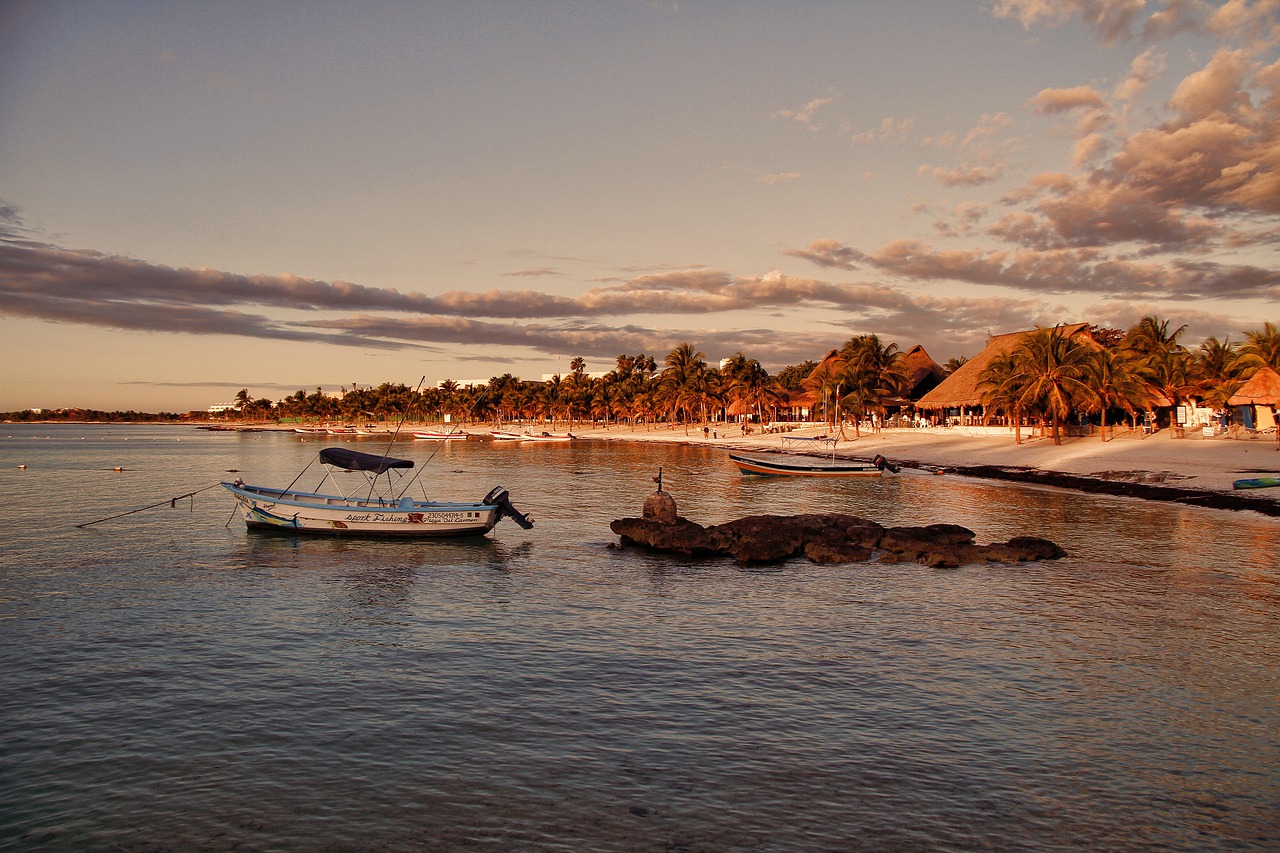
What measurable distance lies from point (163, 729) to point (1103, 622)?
18.5 m

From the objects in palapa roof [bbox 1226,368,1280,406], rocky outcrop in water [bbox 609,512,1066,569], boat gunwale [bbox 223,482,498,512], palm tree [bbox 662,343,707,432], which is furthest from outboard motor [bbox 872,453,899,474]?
palm tree [bbox 662,343,707,432]

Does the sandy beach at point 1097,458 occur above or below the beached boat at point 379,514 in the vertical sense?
above

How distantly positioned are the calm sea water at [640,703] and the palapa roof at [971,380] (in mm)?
63959

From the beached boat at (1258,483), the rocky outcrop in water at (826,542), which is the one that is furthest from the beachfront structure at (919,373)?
the rocky outcrop in water at (826,542)

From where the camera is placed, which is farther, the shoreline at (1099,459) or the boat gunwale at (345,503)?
the shoreline at (1099,459)

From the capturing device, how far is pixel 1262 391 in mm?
61094

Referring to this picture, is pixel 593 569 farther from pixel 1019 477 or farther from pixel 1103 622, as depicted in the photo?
pixel 1019 477

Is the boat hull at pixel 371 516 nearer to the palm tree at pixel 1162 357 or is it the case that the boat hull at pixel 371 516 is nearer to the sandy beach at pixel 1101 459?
the sandy beach at pixel 1101 459

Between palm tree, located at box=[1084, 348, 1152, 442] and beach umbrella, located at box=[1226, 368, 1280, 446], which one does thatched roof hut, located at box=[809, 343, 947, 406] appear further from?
beach umbrella, located at box=[1226, 368, 1280, 446]

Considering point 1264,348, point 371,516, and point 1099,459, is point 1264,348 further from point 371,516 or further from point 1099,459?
point 371,516

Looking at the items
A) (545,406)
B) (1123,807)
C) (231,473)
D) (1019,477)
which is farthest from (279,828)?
(545,406)

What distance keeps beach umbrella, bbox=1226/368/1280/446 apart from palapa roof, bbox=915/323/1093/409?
936 inches

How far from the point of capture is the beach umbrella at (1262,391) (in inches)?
2382

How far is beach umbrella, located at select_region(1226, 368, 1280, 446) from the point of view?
60500 millimetres
